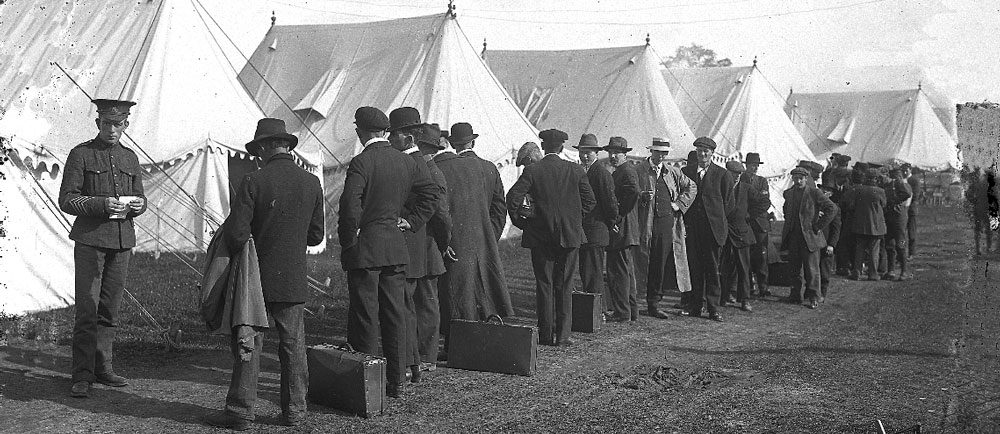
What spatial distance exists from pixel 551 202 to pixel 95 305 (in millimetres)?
3725

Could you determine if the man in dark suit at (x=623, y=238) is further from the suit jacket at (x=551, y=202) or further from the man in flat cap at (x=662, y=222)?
the suit jacket at (x=551, y=202)

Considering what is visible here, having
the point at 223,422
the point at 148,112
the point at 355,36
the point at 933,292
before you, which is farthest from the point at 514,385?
the point at 355,36

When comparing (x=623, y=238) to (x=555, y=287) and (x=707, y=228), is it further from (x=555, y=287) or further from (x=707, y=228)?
(x=555, y=287)

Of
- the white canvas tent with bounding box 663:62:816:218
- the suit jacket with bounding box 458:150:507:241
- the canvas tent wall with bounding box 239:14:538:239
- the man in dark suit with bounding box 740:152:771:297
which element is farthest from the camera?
the white canvas tent with bounding box 663:62:816:218

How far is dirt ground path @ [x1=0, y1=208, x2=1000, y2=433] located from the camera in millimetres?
5656

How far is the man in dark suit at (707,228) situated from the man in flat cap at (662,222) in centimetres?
11

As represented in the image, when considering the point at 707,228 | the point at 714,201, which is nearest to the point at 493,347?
the point at 707,228

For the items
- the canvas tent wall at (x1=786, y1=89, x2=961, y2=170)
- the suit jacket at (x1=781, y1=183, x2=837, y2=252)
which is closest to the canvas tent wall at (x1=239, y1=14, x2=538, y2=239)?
the suit jacket at (x1=781, y1=183, x2=837, y2=252)

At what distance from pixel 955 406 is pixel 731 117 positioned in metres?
22.1

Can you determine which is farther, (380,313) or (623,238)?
(623,238)

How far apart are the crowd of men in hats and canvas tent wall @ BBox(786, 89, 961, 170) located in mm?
27854

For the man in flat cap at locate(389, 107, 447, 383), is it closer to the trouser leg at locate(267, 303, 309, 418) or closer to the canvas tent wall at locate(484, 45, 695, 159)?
the trouser leg at locate(267, 303, 309, 418)

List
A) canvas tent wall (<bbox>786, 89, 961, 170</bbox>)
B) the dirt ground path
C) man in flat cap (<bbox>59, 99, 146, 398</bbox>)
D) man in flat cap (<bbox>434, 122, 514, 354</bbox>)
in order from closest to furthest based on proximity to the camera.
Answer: the dirt ground path < man in flat cap (<bbox>59, 99, 146, 398</bbox>) < man in flat cap (<bbox>434, 122, 514, 354</bbox>) < canvas tent wall (<bbox>786, 89, 961, 170</bbox>)

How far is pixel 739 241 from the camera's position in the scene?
1068 centimetres
